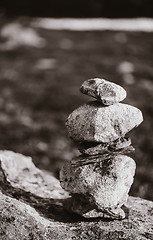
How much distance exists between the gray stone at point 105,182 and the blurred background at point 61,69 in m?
2.06

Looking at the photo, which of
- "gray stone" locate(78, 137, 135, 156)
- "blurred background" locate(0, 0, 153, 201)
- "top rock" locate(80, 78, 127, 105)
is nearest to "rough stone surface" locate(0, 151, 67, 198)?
"gray stone" locate(78, 137, 135, 156)

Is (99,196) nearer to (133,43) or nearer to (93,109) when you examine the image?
(93,109)

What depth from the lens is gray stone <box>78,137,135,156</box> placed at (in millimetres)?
3527

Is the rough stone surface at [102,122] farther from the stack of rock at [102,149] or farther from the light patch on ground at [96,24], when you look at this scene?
the light patch on ground at [96,24]

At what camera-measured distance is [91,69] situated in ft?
36.9

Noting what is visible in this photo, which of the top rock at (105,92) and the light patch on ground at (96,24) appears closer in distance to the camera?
the top rock at (105,92)

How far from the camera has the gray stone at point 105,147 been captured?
3527 mm

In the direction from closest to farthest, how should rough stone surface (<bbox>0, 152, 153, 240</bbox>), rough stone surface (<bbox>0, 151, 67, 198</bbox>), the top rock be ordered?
1. rough stone surface (<bbox>0, 152, 153, 240</bbox>)
2. the top rock
3. rough stone surface (<bbox>0, 151, 67, 198</bbox>)

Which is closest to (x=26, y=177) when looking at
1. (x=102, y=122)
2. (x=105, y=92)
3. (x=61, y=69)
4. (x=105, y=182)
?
(x=105, y=182)

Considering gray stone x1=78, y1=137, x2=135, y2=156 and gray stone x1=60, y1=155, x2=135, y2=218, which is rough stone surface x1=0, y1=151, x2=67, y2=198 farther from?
gray stone x1=78, y1=137, x2=135, y2=156

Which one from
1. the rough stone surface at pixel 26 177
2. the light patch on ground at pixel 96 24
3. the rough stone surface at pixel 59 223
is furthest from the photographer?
the light patch on ground at pixel 96 24

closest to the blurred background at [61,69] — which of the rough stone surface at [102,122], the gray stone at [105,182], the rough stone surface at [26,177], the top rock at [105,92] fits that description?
the rough stone surface at [26,177]

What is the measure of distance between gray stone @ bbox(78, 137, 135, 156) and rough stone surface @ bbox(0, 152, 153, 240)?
56 centimetres
